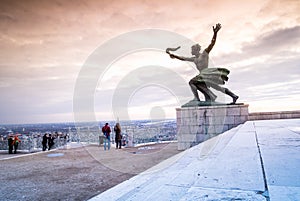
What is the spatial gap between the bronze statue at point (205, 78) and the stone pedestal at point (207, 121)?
1.61ft

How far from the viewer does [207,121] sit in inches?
444

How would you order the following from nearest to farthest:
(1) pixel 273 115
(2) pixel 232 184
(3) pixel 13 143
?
(2) pixel 232 184 < (1) pixel 273 115 < (3) pixel 13 143

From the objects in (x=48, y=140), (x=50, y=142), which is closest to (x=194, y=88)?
(x=50, y=142)

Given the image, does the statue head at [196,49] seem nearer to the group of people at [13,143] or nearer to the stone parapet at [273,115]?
the stone parapet at [273,115]

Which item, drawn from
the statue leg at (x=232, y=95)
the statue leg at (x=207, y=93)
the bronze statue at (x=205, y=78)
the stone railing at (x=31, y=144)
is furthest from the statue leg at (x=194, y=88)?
the stone railing at (x=31, y=144)

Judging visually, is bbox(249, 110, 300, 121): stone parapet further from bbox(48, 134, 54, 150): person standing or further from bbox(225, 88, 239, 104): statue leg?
bbox(48, 134, 54, 150): person standing

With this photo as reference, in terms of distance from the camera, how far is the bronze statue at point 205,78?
11500mm

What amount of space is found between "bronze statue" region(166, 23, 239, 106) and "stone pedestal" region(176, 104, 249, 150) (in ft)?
1.61

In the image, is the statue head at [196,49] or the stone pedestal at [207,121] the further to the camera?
the statue head at [196,49]

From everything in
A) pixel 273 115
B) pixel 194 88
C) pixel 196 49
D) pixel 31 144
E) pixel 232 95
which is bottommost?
pixel 31 144

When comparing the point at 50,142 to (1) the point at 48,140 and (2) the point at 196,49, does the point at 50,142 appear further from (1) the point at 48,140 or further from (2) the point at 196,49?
(2) the point at 196,49

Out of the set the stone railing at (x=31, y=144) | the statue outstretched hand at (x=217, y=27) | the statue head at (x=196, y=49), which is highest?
the statue outstretched hand at (x=217, y=27)

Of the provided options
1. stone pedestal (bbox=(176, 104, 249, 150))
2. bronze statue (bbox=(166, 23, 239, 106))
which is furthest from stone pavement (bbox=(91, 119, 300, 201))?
bronze statue (bbox=(166, 23, 239, 106))

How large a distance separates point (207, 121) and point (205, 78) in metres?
2.36
